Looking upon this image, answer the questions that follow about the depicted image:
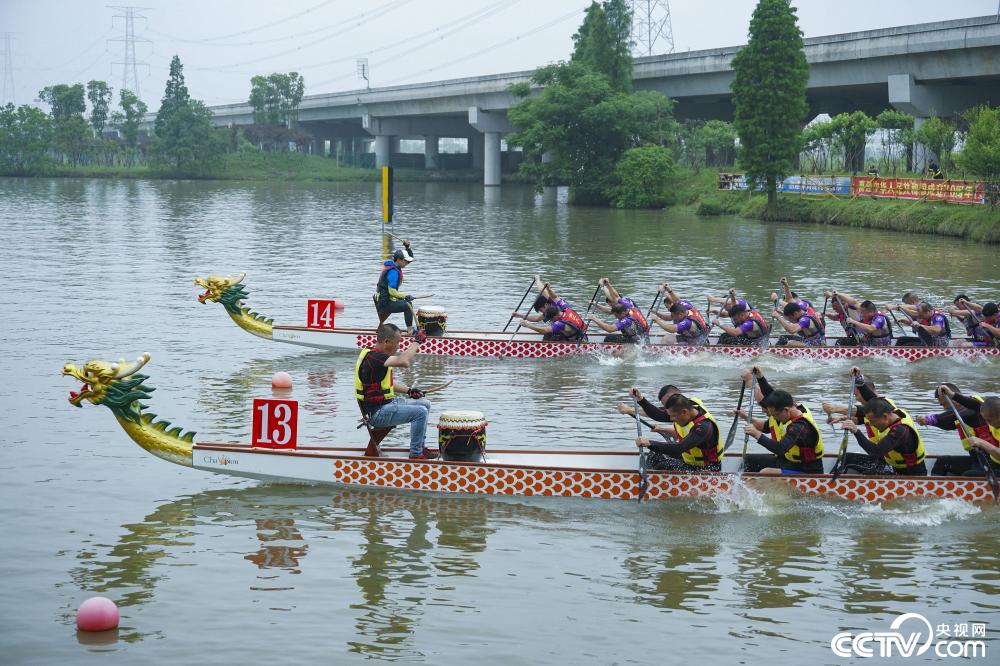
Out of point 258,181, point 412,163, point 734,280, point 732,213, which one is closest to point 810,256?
point 734,280

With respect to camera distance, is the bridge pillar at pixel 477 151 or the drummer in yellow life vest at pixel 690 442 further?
the bridge pillar at pixel 477 151

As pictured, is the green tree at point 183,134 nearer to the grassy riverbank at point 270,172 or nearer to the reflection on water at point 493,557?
the grassy riverbank at point 270,172

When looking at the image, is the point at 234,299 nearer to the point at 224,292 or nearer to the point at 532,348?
the point at 224,292

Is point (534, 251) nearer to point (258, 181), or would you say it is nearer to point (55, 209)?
point (55, 209)

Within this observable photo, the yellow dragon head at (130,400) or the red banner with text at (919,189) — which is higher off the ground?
the red banner with text at (919,189)

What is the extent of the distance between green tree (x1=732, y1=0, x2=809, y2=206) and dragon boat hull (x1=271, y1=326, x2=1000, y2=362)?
34454 mm

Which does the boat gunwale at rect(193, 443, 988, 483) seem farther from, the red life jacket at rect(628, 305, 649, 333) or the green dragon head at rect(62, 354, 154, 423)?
the red life jacket at rect(628, 305, 649, 333)

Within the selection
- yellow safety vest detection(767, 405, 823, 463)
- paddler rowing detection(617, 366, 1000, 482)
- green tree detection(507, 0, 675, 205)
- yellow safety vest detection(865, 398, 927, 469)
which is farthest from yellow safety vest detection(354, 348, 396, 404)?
green tree detection(507, 0, 675, 205)

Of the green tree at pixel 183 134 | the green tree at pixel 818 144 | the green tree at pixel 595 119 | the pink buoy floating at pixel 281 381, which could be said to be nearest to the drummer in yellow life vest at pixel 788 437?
the pink buoy floating at pixel 281 381

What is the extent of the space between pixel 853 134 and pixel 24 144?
85625mm

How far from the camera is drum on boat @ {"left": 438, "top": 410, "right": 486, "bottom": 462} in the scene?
503 inches

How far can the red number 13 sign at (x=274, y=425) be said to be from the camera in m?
12.9

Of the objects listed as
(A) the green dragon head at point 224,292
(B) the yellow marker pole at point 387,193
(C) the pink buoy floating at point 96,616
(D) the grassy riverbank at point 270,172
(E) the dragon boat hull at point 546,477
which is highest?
(D) the grassy riverbank at point 270,172

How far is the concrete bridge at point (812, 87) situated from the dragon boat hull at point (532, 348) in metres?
32.5
